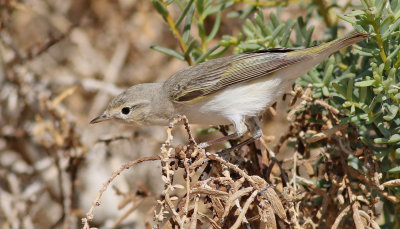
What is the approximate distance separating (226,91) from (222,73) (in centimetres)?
11

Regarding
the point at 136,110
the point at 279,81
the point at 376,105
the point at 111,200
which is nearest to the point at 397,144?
the point at 376,105

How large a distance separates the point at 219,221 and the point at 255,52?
1.25m

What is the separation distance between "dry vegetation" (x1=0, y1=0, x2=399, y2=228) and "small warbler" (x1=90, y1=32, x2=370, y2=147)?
0.38ft

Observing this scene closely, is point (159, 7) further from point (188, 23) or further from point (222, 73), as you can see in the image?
point (222, 73)

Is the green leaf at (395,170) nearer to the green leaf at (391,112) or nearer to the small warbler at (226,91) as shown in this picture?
the green leaf at (391,112)

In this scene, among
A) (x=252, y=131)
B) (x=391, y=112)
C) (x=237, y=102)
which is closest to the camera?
(x=391, y=112)

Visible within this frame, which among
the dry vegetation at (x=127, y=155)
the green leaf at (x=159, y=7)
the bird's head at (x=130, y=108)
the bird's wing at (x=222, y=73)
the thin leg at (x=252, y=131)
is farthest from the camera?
the bird's head at (x=130, y=108)

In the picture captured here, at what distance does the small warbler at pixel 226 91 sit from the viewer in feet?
9.39

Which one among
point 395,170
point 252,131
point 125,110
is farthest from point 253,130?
point 125,110

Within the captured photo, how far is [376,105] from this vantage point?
7.84ft

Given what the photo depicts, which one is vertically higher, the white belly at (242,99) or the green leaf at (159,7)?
the green leaf at (159,7)

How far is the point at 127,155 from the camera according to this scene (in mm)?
4945

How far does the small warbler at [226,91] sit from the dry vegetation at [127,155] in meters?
0.12

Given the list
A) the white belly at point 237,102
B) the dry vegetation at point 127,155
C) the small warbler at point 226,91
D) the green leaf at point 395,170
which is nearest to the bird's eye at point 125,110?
the small warbler at point 226,91
